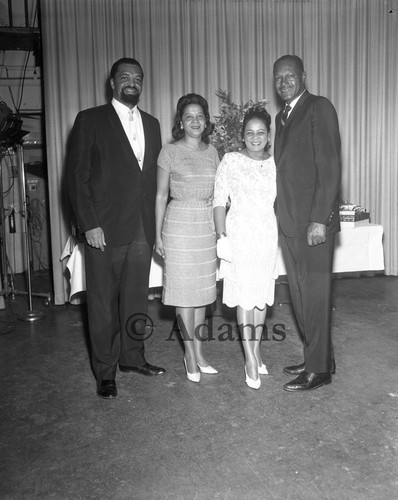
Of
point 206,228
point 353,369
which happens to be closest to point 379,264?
point 353,369

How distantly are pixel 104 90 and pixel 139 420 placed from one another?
4.17m

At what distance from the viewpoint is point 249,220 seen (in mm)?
3096

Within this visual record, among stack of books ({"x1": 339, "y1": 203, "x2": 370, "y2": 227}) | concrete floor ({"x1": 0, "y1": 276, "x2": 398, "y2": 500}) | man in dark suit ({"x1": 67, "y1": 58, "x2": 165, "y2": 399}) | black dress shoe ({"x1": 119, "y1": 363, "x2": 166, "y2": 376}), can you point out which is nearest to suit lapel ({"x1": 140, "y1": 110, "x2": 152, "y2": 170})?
man in dark suit ({"x1": 67, "y1": 58, "x2": 165, "y2": 399})

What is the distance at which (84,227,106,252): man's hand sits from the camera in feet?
9.95

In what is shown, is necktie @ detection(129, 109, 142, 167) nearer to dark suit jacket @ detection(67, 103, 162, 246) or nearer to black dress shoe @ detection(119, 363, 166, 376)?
dark suit jacket @ detection(67, 103, 162, 246)

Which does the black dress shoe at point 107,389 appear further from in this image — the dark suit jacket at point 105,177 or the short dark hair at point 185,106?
the short dark hair at point 185,106

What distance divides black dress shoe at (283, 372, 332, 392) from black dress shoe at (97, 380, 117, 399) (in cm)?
101

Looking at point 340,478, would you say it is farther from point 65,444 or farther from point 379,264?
point 379,264

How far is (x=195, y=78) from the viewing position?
20.7ft

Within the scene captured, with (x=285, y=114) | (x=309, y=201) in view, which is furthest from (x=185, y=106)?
(x=309, y=201)

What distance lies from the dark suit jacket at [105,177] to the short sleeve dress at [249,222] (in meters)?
0.49

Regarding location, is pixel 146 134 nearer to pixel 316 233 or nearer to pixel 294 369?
pixel 316 233

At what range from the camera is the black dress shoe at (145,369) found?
3.47m

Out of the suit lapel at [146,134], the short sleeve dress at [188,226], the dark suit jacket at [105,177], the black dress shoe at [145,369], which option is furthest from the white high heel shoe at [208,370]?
the suit lapel at [146,134]
